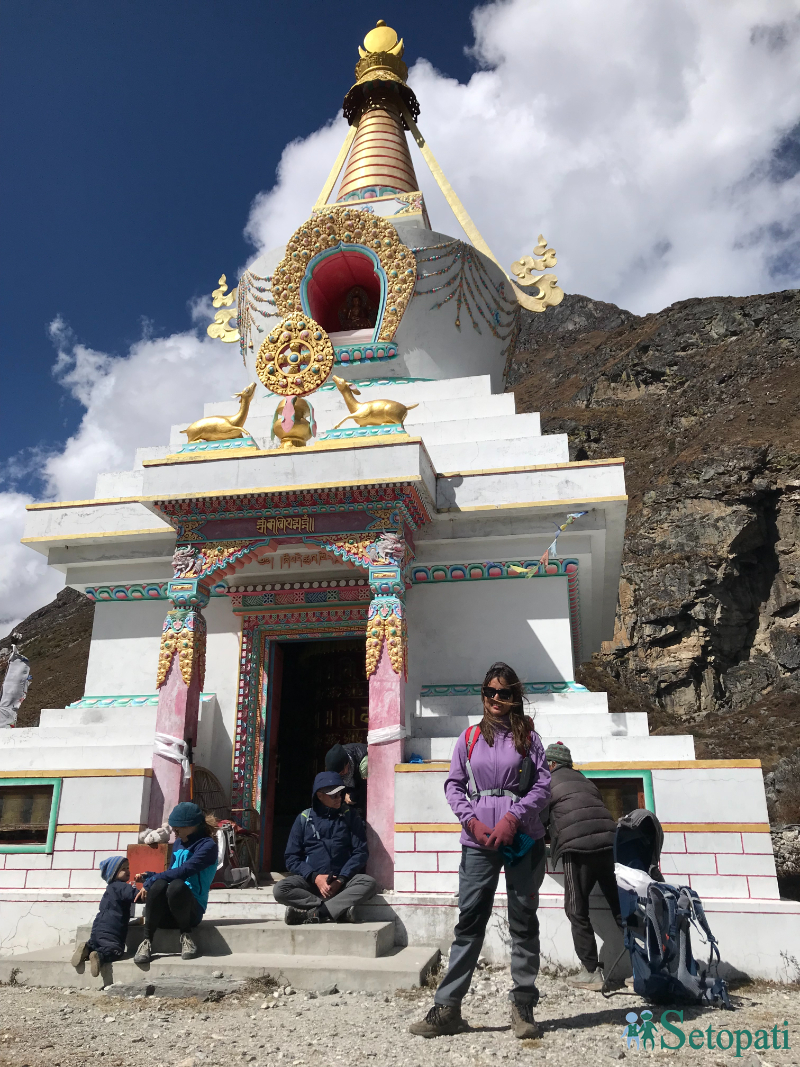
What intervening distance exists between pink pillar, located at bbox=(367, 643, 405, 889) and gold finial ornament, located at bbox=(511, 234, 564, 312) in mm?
6837

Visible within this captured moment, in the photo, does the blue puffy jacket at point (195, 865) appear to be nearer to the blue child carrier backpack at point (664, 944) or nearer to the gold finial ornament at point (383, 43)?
the blue child carrier backpack at point (664, 944)

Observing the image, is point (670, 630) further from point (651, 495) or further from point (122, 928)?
point (122, 928)

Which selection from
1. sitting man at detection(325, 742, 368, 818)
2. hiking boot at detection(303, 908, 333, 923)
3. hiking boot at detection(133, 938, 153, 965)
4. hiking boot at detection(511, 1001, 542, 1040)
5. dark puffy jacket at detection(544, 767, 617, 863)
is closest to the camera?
hiking boot at detection(511, 1001, 542, 1040)

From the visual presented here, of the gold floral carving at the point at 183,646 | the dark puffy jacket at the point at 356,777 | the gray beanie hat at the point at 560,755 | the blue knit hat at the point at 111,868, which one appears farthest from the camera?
the gold floral carving at the point at 183,646

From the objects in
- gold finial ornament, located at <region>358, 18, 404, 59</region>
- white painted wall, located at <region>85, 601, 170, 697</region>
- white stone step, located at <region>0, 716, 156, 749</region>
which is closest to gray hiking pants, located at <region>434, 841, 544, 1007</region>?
white stone step, located at <region>0, 716, 156, 749</region>

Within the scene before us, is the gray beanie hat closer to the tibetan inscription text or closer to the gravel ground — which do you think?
the gravel ground

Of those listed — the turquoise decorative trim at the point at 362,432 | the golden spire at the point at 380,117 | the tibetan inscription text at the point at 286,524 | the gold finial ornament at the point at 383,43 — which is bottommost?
→ the tibetan inscription text at the point at 286,524

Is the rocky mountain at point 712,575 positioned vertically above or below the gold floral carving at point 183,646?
above

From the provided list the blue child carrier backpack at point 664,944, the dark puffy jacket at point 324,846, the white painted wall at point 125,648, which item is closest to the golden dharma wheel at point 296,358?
the white painted wall at point 125,648

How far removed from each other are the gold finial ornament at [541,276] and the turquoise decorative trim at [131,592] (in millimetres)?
6288

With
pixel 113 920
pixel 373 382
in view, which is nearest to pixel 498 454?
pixel 373 382

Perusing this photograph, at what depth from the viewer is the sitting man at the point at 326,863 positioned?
235 inches

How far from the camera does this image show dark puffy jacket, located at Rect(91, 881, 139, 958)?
5359 millimetres

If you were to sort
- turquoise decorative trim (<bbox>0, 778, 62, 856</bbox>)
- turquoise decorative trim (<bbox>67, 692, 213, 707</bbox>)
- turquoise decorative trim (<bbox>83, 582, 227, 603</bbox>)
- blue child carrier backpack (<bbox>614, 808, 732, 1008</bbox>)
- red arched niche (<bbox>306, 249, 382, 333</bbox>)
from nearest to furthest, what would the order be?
blue child carrier backpack (<bbox>614, 808, 732, 1008</bbox>), turquoise decorative trim (<bbox>0, 778, 62, 856</bbox>), turquoise decorative trim (<bbox>67, 692, 213, 707</bbox>), turquoise decorative trim (<bbox>83, 582, 227, 603</bbox>), red arched niche (<bbox>306, 249, 382, 333</bbox>)
